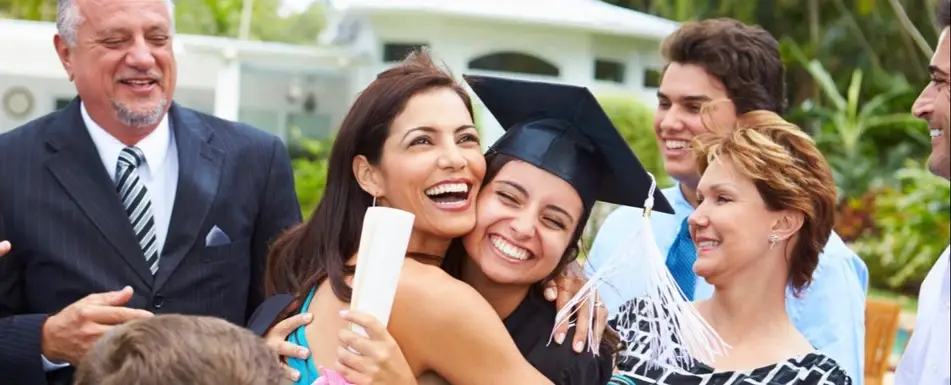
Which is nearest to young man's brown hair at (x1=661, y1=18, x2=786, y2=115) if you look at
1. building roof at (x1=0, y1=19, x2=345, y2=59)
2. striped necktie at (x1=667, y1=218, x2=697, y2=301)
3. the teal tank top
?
striped necktie at (x1=667, y1=218, x2=697, y2=301)

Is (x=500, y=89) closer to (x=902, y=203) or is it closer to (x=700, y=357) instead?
(x=700, y=357)

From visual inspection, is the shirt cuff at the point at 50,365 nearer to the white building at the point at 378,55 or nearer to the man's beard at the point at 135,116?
the man's beard at the point at 135,116

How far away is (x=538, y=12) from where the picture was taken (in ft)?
60.1

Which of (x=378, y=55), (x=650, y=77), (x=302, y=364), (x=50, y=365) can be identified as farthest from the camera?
(x=650, y=77)

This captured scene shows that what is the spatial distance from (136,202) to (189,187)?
0.16 m

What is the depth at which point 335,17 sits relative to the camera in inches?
977

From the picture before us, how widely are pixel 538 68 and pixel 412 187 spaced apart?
17056 mm

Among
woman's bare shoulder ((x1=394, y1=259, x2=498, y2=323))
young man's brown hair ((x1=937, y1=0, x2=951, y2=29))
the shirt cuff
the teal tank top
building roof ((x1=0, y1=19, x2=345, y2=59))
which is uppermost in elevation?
young man's brown hair ((x1=937, y1=0, x2=951, y2=29))

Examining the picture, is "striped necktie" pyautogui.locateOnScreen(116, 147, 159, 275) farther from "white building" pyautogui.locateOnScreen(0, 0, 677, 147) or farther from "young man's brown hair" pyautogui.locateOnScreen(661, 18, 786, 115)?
"white building" pyautogui.locateOnScreen(0, 0, 677, 147)

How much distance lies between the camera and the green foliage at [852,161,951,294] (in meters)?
12.0

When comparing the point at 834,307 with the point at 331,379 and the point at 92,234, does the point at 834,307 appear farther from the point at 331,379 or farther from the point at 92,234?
the point at 92,234

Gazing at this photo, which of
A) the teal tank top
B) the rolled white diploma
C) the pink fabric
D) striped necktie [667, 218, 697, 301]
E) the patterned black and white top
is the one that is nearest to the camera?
the rolled white diploma

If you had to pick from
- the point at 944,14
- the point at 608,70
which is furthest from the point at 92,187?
the point at 608,70

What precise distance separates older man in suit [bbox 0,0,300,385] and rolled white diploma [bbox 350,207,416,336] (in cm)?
111
